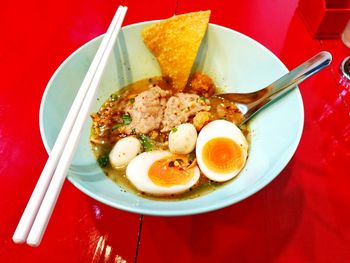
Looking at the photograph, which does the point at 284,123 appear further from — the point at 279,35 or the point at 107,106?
the point at 279,35

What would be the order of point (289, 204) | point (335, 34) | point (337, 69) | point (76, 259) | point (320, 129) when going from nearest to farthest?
point (76, 259)
point (289, 204)
point (320, 129)
point (337, 69)
point (335, 34)

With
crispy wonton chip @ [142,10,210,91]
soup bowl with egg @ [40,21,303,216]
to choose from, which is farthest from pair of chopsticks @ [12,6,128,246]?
crispy wonton chip @ [142,10,210,91]

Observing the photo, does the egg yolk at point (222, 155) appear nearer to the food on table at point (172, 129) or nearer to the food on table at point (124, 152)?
the food on table at point (172, 129)

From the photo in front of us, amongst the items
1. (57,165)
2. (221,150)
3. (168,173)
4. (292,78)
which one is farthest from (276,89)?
(57,165)

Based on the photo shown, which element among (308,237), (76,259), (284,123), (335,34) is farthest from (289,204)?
(335,34)

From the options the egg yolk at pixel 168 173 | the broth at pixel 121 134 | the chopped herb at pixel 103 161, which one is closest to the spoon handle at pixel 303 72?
the broth at pixel 121 134

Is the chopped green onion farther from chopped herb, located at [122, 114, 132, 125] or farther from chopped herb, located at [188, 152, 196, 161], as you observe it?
chopped herb, located at [188, 152, 196, 161]
